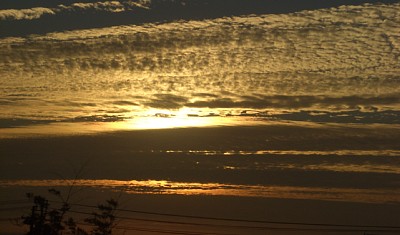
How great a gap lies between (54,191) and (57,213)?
443 centimetres

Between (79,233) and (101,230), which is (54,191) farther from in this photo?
(101,230)

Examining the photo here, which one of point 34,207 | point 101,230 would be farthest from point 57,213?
point 101,230

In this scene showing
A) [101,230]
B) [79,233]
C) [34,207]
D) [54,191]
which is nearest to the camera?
[34,207]

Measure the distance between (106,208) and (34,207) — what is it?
27804mm

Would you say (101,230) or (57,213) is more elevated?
(101,230)

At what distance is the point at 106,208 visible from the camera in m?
91.2

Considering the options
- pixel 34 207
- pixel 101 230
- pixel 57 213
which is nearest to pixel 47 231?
pixel 57 213

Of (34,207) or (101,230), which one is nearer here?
(34,207)

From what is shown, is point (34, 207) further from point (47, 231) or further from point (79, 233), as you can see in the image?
point (79, 233)

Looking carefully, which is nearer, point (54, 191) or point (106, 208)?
point (54, 191)

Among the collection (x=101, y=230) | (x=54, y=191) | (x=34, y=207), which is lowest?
(x=34, y=207)

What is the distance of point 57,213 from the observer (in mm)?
74000

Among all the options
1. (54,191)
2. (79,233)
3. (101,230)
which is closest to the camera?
(54,191)

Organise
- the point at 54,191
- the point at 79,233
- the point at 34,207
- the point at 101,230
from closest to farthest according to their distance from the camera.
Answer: the point at 34,207
the point at 54,191
the point at 79,233
the point at 101,230
